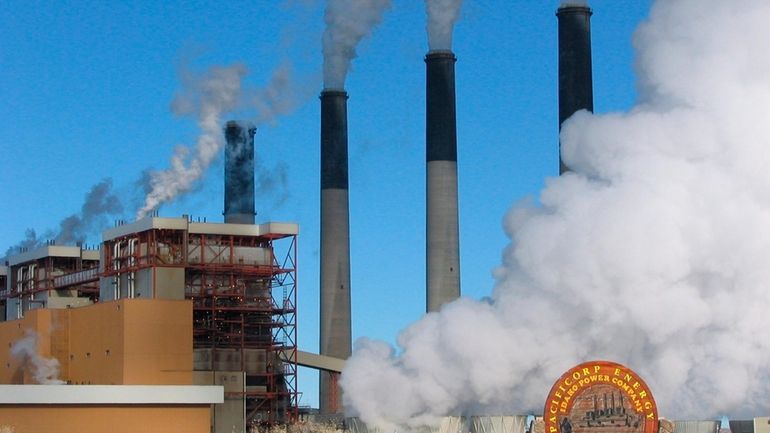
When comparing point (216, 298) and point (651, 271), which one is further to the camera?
point (216, 298)

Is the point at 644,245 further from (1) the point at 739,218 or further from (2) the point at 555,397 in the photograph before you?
(2) the point at 555,397

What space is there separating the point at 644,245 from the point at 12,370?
5323 cm

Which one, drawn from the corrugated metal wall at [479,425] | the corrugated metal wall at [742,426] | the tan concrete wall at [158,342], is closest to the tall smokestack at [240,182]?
the tan concrete wall at [158,342]

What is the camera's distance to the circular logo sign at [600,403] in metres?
48.6

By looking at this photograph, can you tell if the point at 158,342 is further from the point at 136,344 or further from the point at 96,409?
the point at 96,409

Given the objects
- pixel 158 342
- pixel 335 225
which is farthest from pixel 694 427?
pixel 335 225

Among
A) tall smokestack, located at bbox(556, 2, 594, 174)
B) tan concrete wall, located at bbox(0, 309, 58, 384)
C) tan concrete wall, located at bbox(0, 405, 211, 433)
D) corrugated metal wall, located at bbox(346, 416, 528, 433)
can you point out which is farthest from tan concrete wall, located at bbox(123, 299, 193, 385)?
tall smokestack, located at bbox(556, 2, 594, 174)

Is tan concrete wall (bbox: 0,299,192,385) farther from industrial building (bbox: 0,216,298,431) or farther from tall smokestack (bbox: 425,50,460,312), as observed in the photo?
tall smokestack (bbox: 425,50,460,312)

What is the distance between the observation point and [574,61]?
95188 mm

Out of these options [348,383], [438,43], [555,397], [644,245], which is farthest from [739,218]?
[438,43]

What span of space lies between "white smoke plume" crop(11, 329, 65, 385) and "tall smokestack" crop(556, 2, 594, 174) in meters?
33.3

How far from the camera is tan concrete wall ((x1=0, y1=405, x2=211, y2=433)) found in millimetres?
84312

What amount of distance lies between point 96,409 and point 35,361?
1273 cm

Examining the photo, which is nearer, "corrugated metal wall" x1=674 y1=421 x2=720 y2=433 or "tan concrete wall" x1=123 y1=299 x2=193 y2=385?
"corrugated metal wall" x1=674 y1=421 x2=720 y2=433
